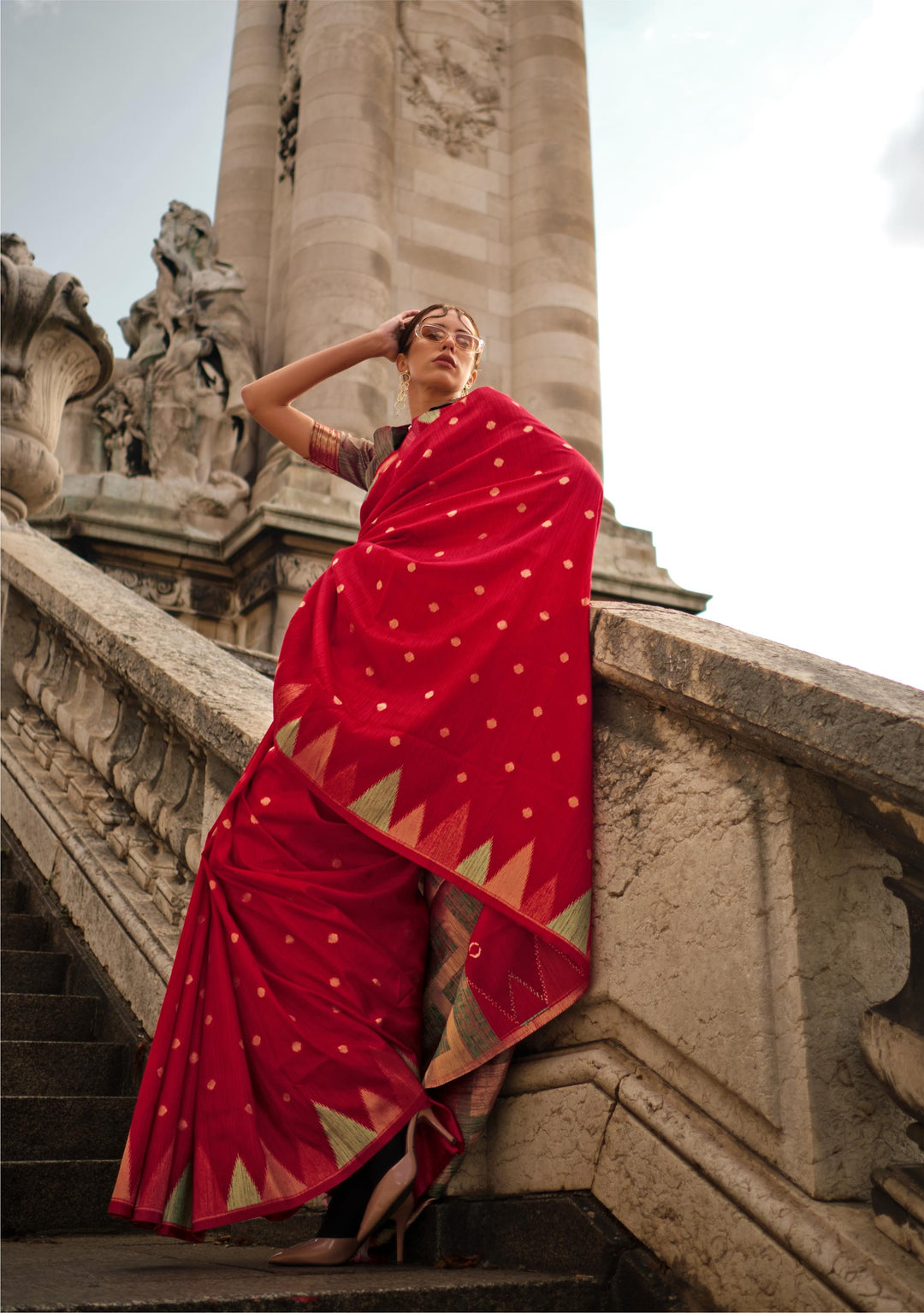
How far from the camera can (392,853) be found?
2.31 metres

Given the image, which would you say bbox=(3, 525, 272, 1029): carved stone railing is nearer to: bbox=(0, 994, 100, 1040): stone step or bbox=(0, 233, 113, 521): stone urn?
bbox=(0, 994, 100, 1040): stone step

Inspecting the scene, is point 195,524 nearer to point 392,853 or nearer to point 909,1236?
point 392,853

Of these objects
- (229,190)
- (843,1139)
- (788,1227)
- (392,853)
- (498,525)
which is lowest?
(788,1227)

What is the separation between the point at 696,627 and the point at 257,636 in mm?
6149

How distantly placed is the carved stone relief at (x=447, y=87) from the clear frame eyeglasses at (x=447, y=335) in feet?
25.6

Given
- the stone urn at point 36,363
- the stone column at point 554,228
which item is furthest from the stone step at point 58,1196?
the stone column at point 554,228

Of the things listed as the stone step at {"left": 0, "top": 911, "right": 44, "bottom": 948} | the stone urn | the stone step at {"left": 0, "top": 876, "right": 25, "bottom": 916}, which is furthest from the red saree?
the stone urn

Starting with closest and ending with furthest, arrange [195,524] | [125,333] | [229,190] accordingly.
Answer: [195,524] → [125,333] → [229,190]

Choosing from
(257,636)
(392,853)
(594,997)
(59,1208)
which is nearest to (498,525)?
(392,853)

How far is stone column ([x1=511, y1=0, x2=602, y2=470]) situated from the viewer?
32.0 ft

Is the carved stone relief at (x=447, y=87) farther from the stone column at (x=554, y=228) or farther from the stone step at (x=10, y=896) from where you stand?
the stone step at (x=10, y=896)

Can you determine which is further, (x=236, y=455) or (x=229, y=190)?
(x=229, y=190)

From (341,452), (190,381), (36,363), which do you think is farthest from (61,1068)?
(190,381)

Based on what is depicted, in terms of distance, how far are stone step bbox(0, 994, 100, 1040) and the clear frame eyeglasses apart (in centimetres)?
201
